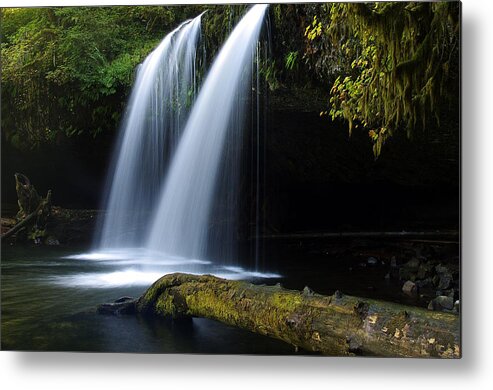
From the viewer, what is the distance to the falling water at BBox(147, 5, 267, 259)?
3.21 metres

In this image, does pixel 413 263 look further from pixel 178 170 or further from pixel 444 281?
pixel 178 170

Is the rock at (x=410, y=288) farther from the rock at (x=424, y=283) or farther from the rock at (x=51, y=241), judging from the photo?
the rock at (x=51, y=241)

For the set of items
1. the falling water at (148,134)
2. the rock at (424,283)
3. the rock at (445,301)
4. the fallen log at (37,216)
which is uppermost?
the falling water at (148,134)

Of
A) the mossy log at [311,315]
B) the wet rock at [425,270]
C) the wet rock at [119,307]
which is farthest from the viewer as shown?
the wet rock at [119,307]

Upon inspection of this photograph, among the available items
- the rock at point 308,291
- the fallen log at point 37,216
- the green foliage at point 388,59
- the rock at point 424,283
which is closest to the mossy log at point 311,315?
the rock at point 308,291

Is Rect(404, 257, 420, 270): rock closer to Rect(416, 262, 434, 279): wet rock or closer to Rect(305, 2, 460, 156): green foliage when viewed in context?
Rect(416, 262, 434, 279): wet rock

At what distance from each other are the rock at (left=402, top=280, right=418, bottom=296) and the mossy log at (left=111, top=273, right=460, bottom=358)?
0.08 m

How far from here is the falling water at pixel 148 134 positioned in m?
3.24

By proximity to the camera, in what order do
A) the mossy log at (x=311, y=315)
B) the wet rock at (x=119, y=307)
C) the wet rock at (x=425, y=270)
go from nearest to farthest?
the mossy log at (x=311, y=315)
the wet rock at (x=425, y=270)
the wet rock at (x=119, y=307)

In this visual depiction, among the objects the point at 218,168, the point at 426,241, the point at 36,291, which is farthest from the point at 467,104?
the point at 36,291

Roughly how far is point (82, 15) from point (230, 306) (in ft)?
5.93

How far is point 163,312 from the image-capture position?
125 inches

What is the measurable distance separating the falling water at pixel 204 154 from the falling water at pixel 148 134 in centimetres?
7

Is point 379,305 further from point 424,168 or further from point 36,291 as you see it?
point 36,291
